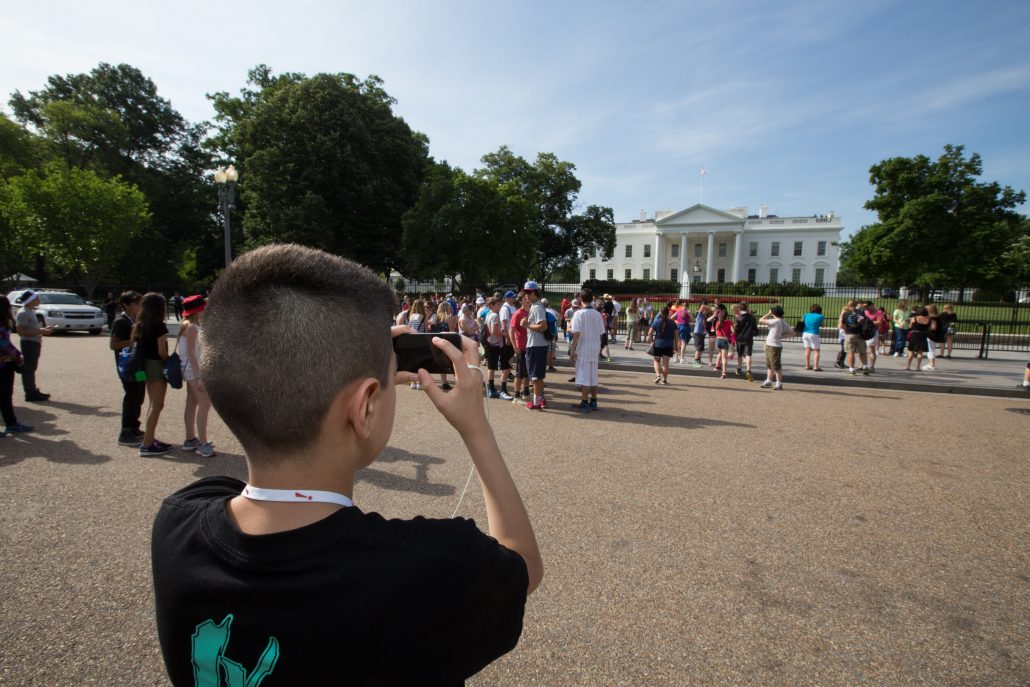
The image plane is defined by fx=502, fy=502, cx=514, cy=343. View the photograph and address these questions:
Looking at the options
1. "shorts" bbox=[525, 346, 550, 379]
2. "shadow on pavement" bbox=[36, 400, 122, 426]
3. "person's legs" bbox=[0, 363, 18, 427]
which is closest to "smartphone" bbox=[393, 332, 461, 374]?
"shorts" bbox=[525, 346, 550, 379]

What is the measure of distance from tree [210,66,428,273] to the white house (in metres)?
44.9

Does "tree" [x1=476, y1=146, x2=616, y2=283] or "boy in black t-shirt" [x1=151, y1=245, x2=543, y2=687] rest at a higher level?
"tree" [x1=476, y1=146, x2=616, y2=283]

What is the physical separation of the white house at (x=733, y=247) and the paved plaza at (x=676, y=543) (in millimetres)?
67862

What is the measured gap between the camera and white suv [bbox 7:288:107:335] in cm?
1901

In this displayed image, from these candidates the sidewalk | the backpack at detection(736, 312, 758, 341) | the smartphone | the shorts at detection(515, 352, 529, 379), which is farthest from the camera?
the backpack at detection(736, 312, 758, 341)

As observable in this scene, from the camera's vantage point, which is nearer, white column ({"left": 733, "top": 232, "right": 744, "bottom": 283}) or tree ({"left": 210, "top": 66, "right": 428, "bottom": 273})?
tree ({"left": 210, "top": 66, "right": 428, "bottom": 273})

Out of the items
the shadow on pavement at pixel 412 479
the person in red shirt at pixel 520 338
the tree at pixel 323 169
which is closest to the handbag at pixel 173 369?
the shadow on pavement at pixel 412 479

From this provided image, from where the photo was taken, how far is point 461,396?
3.89ft

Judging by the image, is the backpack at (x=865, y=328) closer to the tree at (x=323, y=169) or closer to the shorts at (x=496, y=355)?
the shorts at (x=496, y=355)

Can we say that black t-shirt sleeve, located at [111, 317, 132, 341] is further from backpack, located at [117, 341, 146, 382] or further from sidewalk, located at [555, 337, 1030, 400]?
sidewalk, located at [555, 337, 1030, 400]

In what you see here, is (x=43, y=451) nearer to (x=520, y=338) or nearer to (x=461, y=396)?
(x=520, y=338)

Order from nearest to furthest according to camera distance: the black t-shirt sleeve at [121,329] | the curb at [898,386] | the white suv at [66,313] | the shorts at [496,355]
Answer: the black t-shirt sleeve at [121,329], the shorts at [496,355], the curb at [898,386], the white suv at [66,313]

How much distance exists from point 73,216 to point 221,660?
1410 inches

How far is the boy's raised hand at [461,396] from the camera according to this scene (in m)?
1.18
